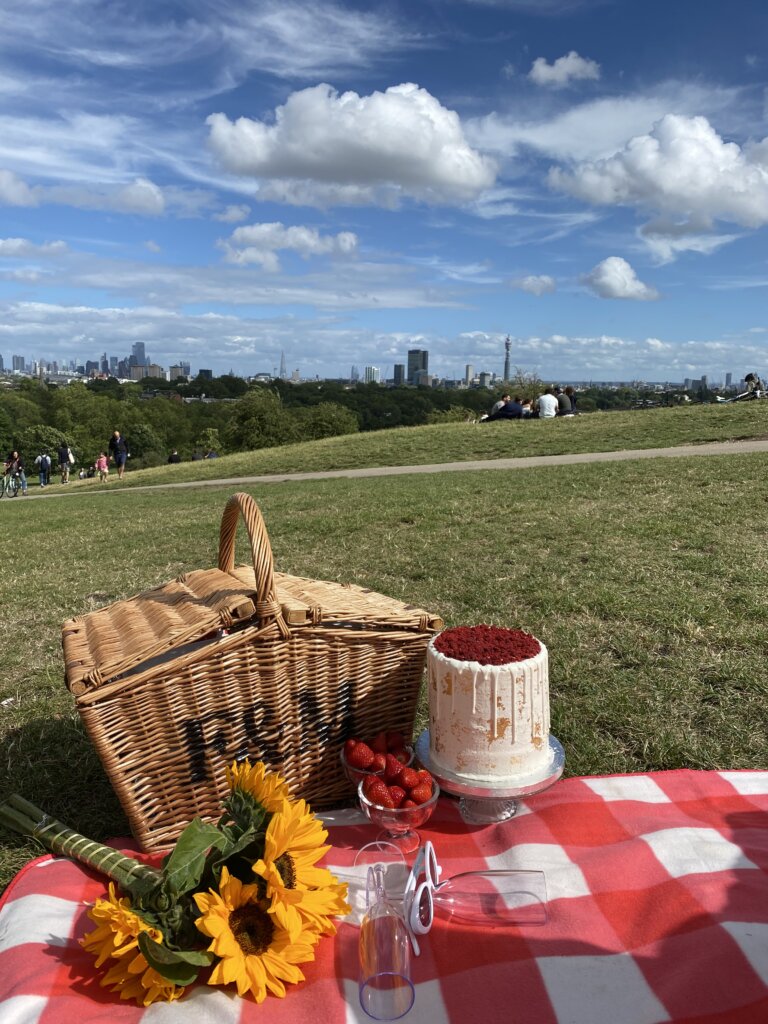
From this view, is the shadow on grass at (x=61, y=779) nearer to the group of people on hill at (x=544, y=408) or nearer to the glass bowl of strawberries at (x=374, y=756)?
the glass bowl of strawberries at (x=374, y=756)

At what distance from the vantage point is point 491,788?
2.63 meters

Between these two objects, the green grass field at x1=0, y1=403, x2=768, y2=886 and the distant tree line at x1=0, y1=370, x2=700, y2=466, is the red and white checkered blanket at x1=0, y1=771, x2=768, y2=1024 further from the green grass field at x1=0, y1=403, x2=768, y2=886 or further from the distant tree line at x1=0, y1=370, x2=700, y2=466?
the distant tree line at x1=0, y1=370, x2=700, y2=466

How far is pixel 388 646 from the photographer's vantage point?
2959mm

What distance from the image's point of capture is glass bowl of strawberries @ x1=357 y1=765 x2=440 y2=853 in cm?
259

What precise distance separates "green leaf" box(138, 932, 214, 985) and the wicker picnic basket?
2.29 ft

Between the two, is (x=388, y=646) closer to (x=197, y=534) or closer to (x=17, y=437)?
(x=197, y=534)

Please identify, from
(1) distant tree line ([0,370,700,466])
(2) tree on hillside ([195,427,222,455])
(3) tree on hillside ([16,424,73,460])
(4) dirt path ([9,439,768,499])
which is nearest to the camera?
(4) dirt path ([9,439,768,499])

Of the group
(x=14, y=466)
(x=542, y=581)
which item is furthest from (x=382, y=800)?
(x=14, y=466)

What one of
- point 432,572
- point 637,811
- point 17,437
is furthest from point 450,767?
point 17,437

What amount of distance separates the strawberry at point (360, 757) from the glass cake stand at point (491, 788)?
8.2 inches

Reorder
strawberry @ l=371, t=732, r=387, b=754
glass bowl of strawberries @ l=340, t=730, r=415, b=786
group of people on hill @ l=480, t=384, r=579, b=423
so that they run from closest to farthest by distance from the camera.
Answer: glass bowl of strawberries @ l=340, t=730, r=415, b=786
strawberry @ l=371, t=732, r=387, b=754
group of people on hill @ l=480, t=384, r=579, b=423

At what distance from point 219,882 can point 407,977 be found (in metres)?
0.56

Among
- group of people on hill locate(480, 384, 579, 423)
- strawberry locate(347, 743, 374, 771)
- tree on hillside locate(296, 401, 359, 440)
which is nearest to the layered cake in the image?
strawberry locate(347, 743, 374, 771)

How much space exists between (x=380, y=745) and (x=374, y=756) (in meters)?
0.09
